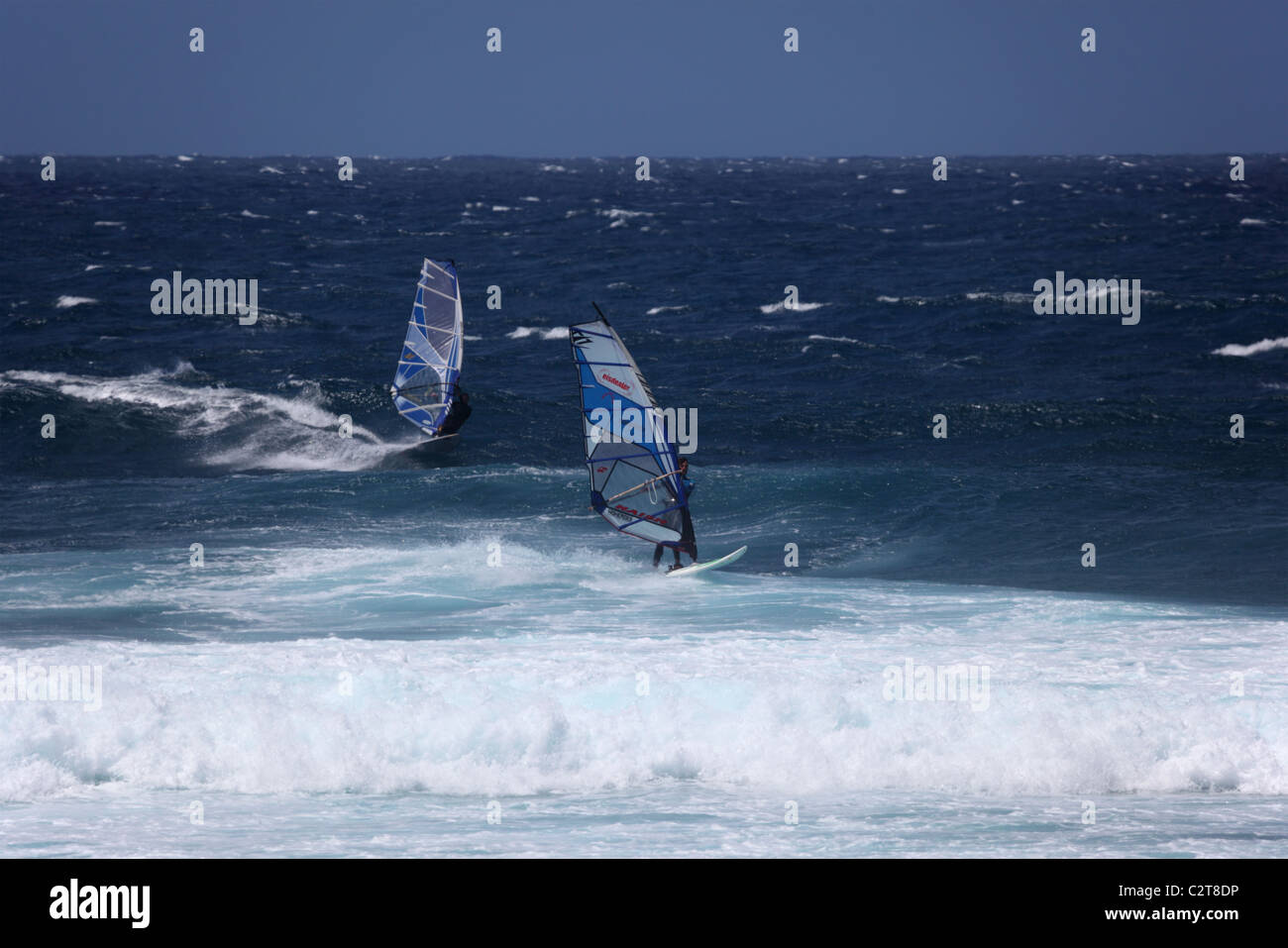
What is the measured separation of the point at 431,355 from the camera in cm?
2995

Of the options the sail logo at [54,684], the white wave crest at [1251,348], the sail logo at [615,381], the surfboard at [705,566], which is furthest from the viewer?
the white wave crest at [1251,348]

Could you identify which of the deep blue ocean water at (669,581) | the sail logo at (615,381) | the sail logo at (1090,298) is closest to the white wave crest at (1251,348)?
the deep blue ocean water at (669,581)

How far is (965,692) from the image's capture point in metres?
13.7

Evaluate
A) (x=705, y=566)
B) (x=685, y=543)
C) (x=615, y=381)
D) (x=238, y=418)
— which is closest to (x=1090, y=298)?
(x=238, y=418)

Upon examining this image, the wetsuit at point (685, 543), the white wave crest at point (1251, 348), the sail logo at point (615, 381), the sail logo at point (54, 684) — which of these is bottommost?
the sail logo at point (54, 684)

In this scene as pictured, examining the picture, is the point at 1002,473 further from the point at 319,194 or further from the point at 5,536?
the point at 319,194

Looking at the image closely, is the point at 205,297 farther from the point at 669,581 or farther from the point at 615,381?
the point at 669,581

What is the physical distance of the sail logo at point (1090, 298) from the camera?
43.8 m

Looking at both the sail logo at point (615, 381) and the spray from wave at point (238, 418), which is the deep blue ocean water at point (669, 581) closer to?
the spray from wave at point (238, 418)

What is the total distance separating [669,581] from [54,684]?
328 inches

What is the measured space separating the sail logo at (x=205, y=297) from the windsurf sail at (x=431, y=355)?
52.1ft

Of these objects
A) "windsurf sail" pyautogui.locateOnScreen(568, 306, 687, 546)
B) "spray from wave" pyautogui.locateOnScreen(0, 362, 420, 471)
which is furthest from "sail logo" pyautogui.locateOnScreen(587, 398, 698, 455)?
"spray from wave" pyautogui.locateOnScreen(0, 362, 420, 471)

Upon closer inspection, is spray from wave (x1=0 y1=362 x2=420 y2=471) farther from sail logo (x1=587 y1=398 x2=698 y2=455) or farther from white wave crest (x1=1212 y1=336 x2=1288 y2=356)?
white wave crest (x1=1212 y1=336 x2=1288 y2=356)

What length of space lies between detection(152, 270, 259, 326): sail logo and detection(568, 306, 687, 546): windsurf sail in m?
28.1
